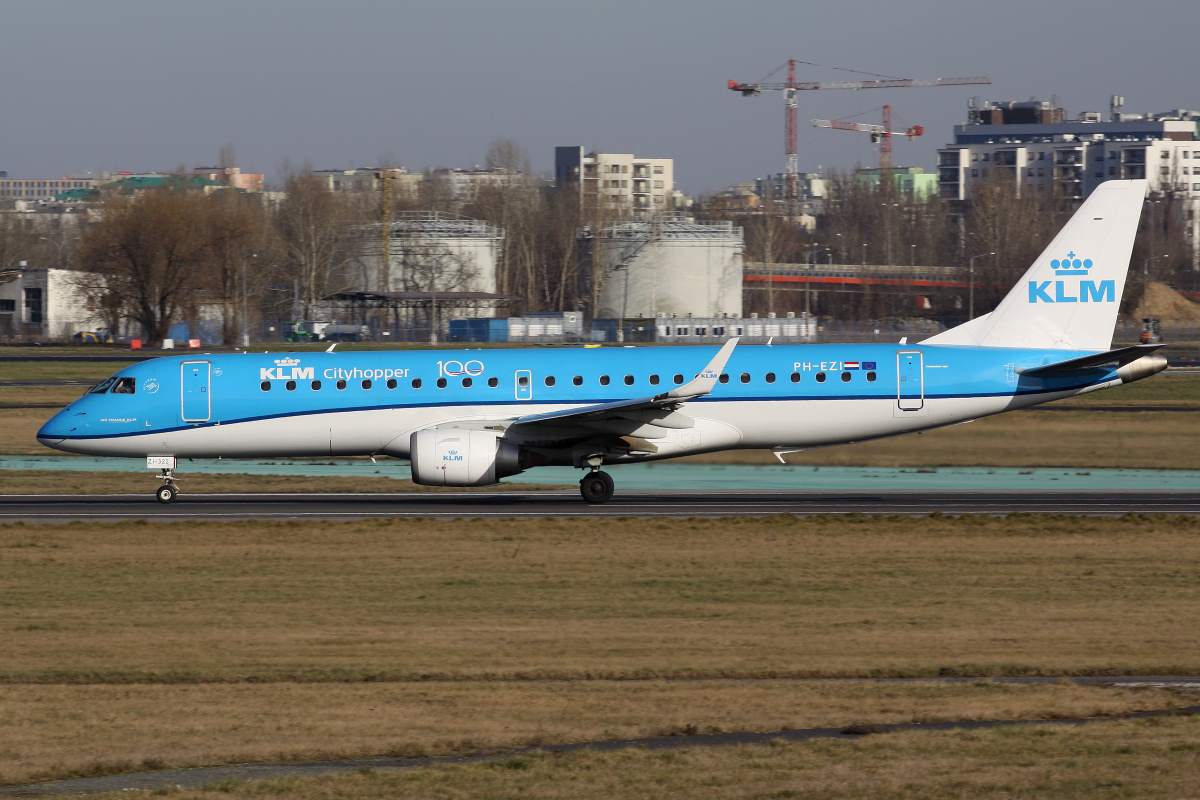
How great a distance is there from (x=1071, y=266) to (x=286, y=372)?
18480 millimetres

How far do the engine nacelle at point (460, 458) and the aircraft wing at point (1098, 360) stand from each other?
12.0 metres

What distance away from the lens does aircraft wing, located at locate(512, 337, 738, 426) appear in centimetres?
2812

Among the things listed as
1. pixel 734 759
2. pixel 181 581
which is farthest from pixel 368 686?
pixel 181 581

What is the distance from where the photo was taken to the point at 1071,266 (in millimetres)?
31375

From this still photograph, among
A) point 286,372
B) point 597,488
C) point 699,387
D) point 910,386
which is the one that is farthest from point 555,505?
point 910,386

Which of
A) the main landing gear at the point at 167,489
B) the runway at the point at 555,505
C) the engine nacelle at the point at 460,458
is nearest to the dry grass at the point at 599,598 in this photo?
the engine nacelle at the point at 460,458

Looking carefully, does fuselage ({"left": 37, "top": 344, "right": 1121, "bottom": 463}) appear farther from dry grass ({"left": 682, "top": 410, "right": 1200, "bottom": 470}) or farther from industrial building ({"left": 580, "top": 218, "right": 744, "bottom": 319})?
industrial building ({"left": 580, "top": 218, "right": 744, "bottom": 319})

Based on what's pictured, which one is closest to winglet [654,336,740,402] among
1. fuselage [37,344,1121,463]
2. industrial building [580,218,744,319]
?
fuselage [37,344,1121,463]

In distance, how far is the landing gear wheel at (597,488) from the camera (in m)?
30.1

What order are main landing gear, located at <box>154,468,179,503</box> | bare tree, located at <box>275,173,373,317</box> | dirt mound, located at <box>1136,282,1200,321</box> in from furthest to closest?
1. bare tree, located at <box>275,173,373,317</box>
2. dirt mound, located at <box>1136,282,1200,321</box>
3. main landing gear, located at <box>154,468,179,503</box>

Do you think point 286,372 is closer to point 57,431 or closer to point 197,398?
point 197,398

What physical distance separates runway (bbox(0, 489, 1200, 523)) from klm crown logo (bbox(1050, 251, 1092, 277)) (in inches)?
208

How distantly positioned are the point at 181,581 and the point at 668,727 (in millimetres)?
11286

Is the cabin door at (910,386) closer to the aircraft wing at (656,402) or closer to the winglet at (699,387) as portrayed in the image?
the aircraft wing at (656,402)
